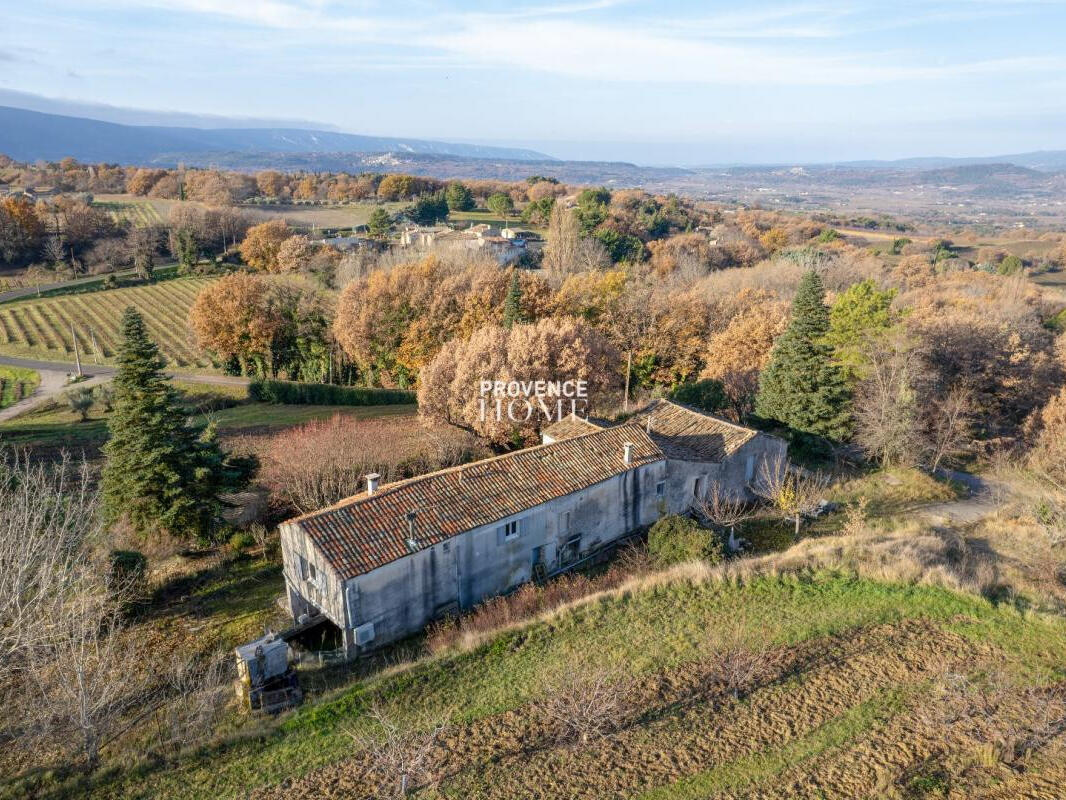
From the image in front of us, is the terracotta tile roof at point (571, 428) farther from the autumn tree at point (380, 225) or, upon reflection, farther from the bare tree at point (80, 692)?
the autumn tree at point (380, 225)

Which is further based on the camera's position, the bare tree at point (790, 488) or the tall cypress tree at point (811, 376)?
the tall cypress tree at point (811, 376)

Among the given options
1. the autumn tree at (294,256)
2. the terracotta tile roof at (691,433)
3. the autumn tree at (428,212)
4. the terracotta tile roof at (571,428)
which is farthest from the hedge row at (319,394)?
the autumn tree at (428,212)

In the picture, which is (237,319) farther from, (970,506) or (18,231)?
(970,506)

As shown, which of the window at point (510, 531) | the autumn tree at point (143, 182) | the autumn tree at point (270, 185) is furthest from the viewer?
the autumn tree at point (270, 185)

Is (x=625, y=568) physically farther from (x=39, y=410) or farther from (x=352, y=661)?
(x=39, y=410)

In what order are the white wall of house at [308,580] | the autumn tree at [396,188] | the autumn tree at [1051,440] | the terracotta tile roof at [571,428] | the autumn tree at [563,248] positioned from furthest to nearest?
the autumn tree at [396,188] → the autumn tree at [563,248] → the autumn tree at [1051,440] → the terracotta tile roof at [571,428] → the white wall of house at [308,580]

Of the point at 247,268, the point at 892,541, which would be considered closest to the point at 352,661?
the point at 892,541

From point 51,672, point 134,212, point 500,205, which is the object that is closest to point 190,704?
point 51,672
